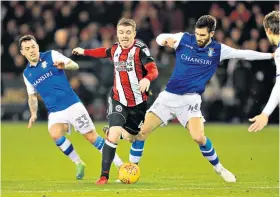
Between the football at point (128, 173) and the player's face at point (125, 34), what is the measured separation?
1.73 m

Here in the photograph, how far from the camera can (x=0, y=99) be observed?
2547 centimetres

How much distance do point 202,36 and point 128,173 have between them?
225 cm

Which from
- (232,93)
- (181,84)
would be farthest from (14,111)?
(181,84)

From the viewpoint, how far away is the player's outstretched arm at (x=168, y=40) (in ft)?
40.6

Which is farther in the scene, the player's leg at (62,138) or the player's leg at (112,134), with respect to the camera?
the player's leg at (62,138)

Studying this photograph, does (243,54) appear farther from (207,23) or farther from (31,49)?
(31,49)

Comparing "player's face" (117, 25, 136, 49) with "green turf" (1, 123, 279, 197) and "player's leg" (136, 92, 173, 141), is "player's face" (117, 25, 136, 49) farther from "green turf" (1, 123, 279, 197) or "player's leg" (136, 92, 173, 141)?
"green turf" (1, 123, 279, 197)

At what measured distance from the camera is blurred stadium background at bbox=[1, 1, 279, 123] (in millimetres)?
25281

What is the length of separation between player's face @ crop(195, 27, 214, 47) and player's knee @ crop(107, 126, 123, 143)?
1.73 m

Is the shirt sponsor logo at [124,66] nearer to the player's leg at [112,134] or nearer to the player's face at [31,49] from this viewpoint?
the player's leg at [112,134]

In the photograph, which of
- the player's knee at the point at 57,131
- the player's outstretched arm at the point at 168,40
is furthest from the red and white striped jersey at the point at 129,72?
the player's knee at the point at 57,131

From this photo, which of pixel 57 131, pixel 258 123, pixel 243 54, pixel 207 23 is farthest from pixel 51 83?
pixel 258 123

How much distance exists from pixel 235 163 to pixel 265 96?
29.4 ft

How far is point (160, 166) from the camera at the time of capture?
15.7 m
